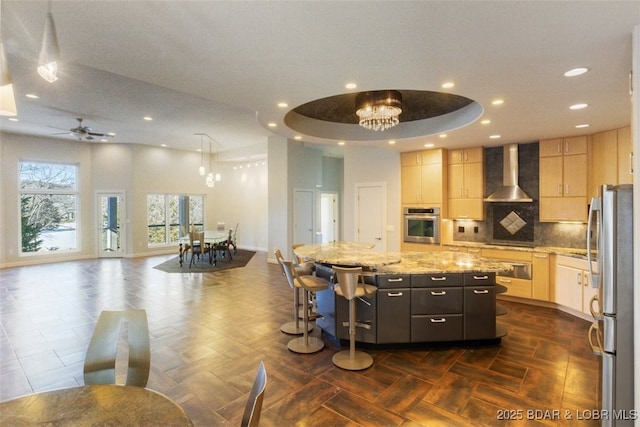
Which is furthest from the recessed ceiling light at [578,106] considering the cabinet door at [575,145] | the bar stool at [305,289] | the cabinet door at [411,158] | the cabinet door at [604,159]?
the bar stool at [305,289]

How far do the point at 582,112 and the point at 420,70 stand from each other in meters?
2.49

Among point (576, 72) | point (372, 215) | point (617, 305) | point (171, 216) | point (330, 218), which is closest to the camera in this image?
point (617, 305)

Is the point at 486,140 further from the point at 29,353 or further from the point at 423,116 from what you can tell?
the point at 29,353

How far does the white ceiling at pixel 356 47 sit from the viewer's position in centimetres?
189

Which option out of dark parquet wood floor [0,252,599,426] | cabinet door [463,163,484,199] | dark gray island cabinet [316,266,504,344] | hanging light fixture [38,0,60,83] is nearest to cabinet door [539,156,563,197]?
cabinet door [463,163,484,199]

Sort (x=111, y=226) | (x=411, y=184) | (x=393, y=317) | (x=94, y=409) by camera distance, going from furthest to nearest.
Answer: (x=111, y=226) < (x=411, y=184) < (x=393, y=317) < (x=94, y=409)

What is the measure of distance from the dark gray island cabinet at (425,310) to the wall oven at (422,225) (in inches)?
103

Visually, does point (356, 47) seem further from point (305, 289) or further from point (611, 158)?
point (611, 158)

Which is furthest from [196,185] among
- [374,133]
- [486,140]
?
[486,140]

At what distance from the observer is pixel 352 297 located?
9.93 feet

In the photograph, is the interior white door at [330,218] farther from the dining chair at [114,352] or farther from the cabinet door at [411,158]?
the dining chair at [114,352]

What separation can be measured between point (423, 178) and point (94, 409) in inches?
236

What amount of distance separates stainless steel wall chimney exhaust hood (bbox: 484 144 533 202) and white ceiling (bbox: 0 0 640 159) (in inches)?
57.7

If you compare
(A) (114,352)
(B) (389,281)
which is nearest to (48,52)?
(A) (114,352)
